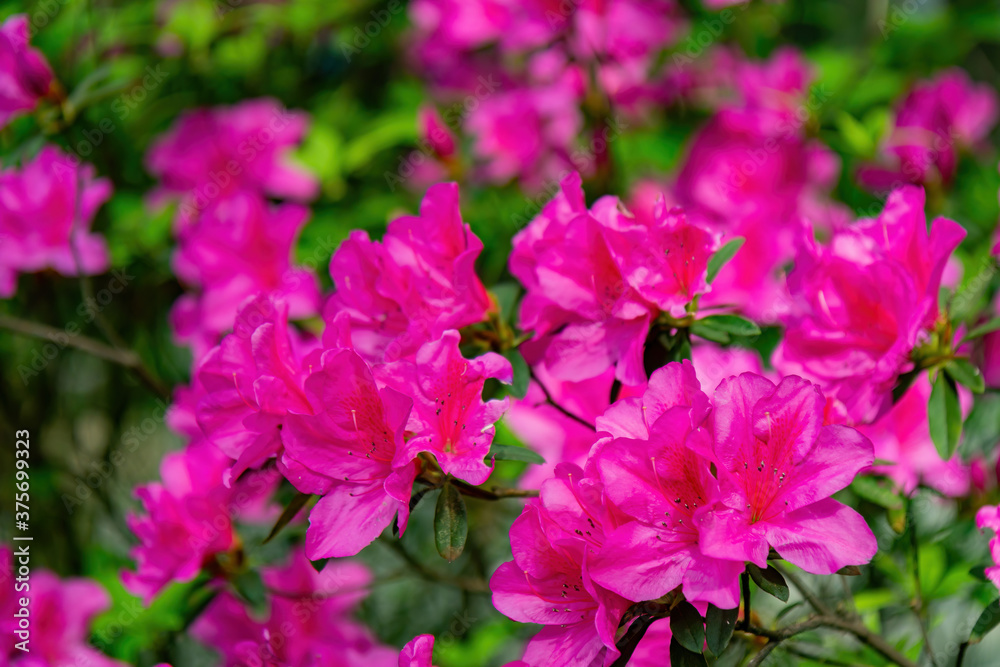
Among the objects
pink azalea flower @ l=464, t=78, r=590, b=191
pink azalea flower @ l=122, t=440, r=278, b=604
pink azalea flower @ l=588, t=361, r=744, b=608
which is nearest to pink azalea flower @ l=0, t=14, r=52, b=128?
pink azalea flower @ l=122, t=440, r=278, b=604

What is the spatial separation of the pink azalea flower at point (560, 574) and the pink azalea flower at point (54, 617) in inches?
30.1

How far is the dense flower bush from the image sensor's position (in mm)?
792

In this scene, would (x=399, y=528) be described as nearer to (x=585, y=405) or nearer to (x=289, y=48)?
(x=585, y=405)

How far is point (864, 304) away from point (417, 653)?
21.8 inches

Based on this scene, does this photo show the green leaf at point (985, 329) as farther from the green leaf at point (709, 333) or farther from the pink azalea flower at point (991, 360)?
the pink azalea flower at point (991, 360)

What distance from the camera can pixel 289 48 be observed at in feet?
7.14

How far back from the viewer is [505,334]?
3.36ft

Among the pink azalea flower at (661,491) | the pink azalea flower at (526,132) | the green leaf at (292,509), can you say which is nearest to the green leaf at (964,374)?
the pink azalea flower at (661,491)

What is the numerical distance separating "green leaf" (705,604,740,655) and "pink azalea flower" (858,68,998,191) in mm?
1087

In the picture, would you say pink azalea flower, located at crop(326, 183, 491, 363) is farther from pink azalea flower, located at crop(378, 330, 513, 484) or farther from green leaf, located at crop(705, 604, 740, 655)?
green leaf, located at crop(705, 604, 740, 655)

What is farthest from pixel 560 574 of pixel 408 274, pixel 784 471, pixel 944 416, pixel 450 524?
pixel 944 416

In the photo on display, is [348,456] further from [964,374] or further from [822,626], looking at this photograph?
[964,374]

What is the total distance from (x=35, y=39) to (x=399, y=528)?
1.39 metres

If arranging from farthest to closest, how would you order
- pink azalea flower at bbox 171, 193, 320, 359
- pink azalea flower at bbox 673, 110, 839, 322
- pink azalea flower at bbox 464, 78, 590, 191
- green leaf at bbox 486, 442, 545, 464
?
1. pink azalea flower at bbox 464, 78, 590, 191
2. pink azalea flower at bbox 673, 110, 839, 322
3. pink azalea flower at bbox 171, 193, 320, 359
4. green leaf at bbox 486, 442, 545, 464
